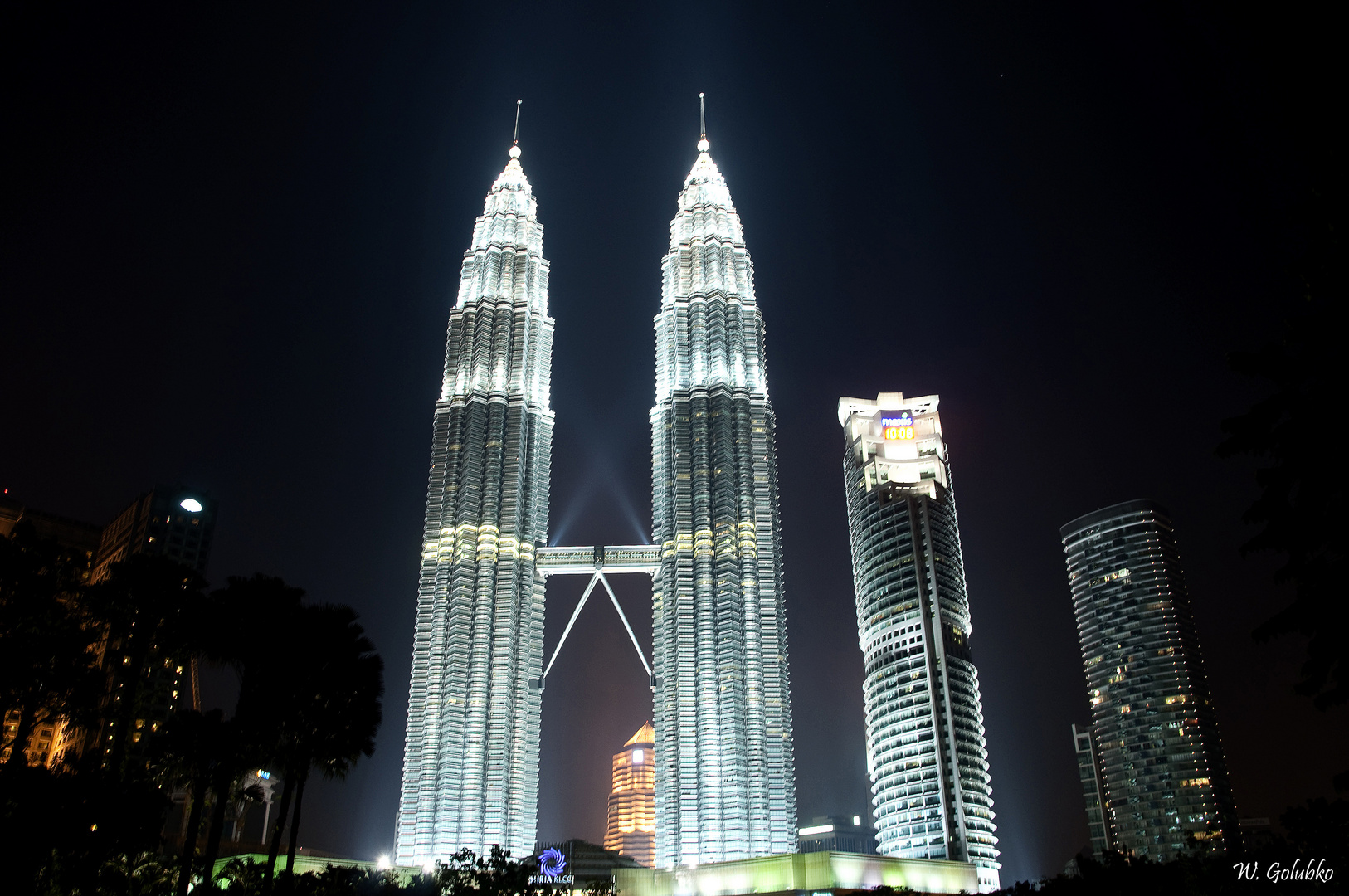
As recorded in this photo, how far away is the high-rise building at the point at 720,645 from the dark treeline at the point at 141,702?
11521 centimetres

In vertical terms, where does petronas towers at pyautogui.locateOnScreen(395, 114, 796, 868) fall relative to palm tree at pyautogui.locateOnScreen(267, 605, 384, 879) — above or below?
above

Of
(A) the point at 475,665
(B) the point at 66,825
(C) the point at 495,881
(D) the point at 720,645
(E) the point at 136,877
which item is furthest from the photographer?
(A) the point at 475,665

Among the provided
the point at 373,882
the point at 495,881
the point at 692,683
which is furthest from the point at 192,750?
the point at 692,683

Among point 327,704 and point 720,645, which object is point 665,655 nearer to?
point 720,645

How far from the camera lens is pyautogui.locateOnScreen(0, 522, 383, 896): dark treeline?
4791cm

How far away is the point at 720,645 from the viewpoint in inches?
7023

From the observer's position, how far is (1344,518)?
85.0 ft

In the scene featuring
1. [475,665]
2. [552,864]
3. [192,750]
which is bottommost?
[192,750]

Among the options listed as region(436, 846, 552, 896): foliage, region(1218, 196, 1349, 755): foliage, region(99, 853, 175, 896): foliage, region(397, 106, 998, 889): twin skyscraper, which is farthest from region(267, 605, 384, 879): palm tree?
region(397, 106, 998, 889): twin skyscraper

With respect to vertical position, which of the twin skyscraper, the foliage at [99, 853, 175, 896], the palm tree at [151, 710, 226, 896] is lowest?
the foliage at [99, 853, 175, 896]

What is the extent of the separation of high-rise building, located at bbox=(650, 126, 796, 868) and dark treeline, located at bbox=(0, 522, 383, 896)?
378ft

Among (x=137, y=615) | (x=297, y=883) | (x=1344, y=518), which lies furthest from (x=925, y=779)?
(x=1344, y=518)

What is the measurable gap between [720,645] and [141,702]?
5051 inches

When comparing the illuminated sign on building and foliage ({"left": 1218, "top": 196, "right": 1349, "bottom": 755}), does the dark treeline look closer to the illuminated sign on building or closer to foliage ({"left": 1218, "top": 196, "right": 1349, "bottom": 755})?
foliage ({"left": 1218, "top": 196, "right": 1349, "bottom": 755})
